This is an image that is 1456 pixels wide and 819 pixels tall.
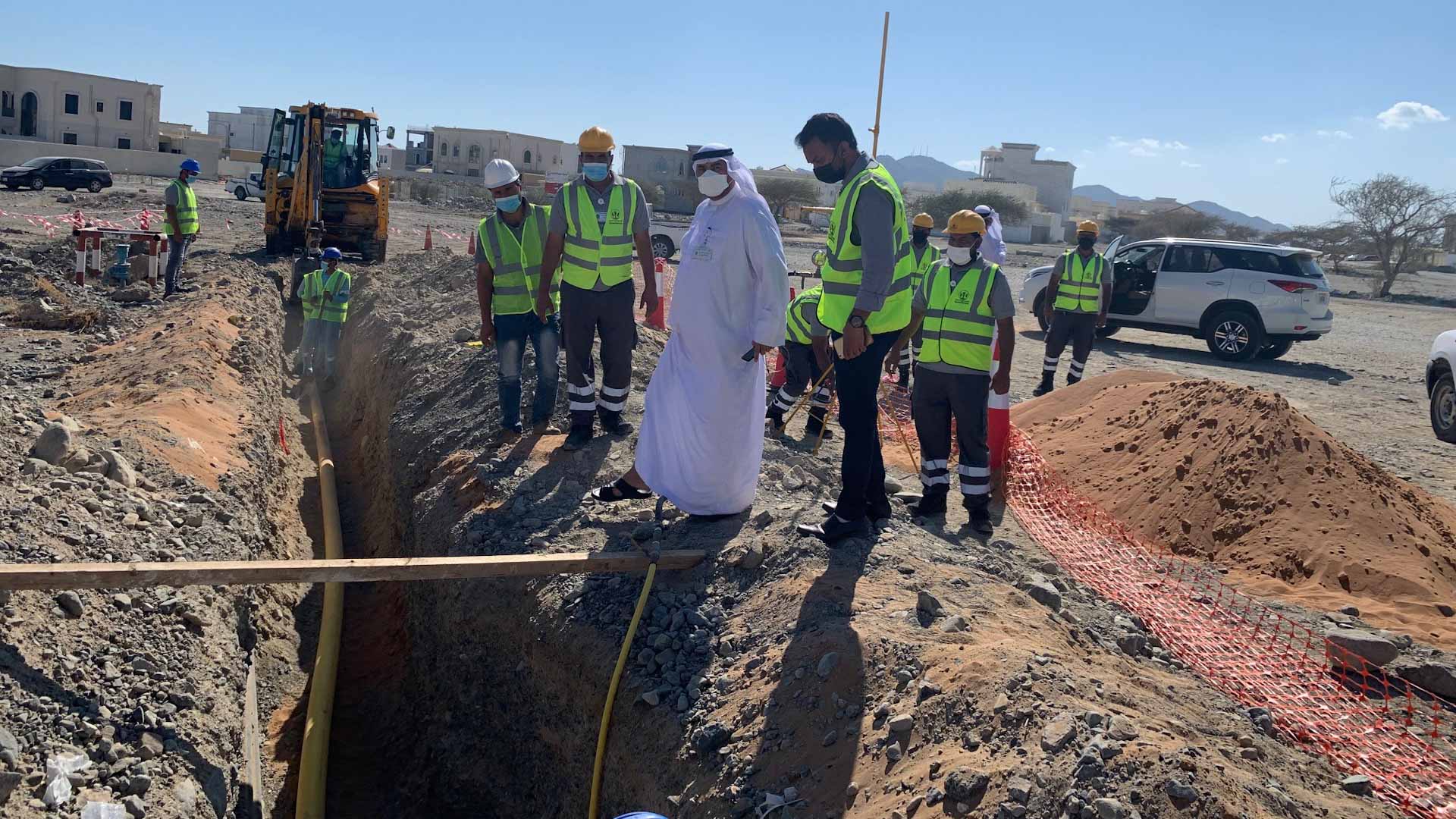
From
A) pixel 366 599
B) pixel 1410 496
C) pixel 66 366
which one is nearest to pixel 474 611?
pixel 366 599

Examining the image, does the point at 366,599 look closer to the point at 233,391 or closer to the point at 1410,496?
the point at 233,391

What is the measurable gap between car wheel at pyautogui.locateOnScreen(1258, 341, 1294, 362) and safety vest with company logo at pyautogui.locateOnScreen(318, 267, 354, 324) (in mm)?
12741

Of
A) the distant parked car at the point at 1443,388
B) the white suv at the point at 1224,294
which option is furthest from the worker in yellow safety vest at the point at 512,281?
the white suv at the point at 1224,294

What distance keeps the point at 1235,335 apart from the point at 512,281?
12.8 m

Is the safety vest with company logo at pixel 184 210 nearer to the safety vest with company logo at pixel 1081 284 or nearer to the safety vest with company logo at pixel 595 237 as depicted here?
the safety vest with company logo at pixel 595 237

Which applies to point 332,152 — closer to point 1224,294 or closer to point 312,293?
point 312,293

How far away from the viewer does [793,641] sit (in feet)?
13.7

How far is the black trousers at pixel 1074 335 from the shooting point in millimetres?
10805

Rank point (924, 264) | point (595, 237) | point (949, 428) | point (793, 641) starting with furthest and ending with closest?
point (924, 264) → point (949, 428) → point (595, 237) → point (793, 641)

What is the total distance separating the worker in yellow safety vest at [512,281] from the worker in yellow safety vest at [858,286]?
7.64 feet

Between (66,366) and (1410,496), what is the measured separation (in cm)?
1126

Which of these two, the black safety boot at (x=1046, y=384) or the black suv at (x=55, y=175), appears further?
the black suv at (x=55, y=175)

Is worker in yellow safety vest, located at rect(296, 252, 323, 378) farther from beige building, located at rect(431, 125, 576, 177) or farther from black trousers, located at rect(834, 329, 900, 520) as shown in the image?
beige building, located at rect(431, 125, 576, 177)

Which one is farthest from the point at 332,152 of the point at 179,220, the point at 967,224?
the point at 967,224
